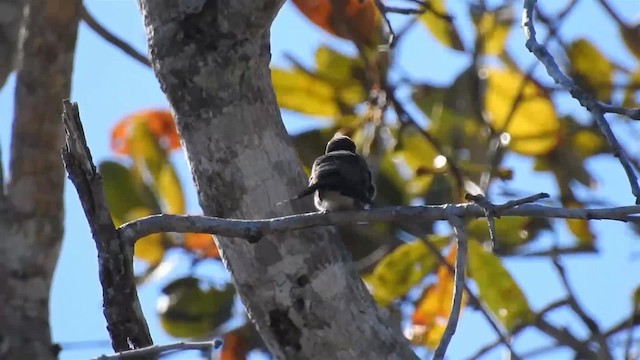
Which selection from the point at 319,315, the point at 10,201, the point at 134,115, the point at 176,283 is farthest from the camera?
the point at 134,115

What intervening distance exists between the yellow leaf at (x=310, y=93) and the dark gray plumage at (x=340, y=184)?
140 cm

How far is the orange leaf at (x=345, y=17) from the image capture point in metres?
3.55

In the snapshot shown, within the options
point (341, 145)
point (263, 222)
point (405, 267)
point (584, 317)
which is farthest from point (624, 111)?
point (405, 267)

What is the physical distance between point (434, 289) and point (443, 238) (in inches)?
8.4

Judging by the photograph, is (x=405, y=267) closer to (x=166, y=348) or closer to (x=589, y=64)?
(x=589, y=64)

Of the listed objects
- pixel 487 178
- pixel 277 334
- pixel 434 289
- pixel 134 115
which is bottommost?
pixel 277 334

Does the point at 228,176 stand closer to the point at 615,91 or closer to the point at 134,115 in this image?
the point at 134,115

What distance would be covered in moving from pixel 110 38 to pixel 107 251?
2.11m

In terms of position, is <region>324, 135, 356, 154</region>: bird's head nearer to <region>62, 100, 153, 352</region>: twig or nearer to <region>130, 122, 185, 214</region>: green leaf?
<region>130, 122, 185, 214</region>: green leaf

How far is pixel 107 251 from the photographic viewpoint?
1.87 metres

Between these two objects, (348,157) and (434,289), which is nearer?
(348,157)

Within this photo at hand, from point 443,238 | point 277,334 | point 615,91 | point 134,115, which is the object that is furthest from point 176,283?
point 615,91

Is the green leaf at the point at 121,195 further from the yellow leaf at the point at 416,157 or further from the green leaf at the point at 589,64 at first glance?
the green leaf at the point at 589,64

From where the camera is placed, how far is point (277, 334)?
236 centimetres
